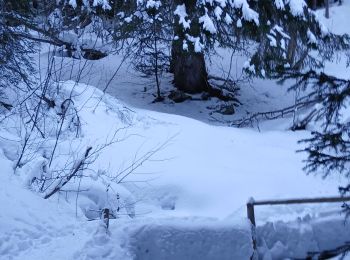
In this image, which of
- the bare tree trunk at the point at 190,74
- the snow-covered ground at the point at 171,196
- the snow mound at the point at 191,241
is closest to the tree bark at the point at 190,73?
the bare tree trunk at the point at 190,74

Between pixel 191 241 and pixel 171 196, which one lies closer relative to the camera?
pixel 191 241

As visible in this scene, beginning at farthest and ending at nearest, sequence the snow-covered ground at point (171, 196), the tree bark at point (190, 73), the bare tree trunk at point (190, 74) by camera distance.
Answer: the bare tree trunk at point (190, 74) < the tree bark at point (190, 73) < the snow-covered ground at point (171, 196)

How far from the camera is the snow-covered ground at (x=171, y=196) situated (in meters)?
4.93

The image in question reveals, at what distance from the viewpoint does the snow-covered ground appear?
4930mm

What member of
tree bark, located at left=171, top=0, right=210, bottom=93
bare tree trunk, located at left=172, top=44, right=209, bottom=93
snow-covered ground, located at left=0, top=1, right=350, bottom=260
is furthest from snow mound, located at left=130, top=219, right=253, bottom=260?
bare tree trunk, located at left=172, top=44, right=209, bottom=93

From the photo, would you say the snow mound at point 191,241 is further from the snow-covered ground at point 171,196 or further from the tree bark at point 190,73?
the tree bark at point 190,73

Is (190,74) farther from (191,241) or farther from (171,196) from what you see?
(191,241)

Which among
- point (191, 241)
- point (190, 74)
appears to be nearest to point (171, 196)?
point (191, 241)

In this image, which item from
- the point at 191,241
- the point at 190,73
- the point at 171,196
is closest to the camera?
the point at 191,241

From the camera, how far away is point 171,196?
705cm

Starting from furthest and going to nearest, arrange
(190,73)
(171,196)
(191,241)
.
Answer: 1. (190,73)
2. (171,196)
3. (191,241)

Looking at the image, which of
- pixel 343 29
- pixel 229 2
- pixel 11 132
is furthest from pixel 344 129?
pixel 343 29

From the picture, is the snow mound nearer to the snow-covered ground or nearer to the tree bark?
the snow-covered ground

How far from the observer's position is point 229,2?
37.9 ft
